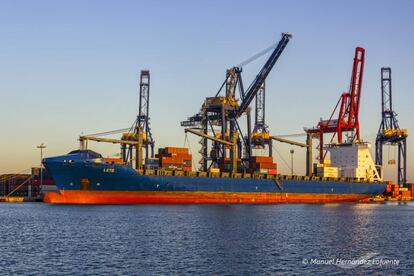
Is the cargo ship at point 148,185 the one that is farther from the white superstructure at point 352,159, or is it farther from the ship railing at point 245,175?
the white superstructure at point 352,159

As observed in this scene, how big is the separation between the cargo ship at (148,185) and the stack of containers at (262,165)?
1190mm

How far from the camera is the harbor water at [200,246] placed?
1305 inches

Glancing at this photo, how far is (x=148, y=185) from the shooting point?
83500mm

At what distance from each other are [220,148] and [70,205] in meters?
31.4

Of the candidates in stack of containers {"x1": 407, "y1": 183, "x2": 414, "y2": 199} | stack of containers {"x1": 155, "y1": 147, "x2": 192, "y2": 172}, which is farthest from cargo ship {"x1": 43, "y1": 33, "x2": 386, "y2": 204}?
stack of containers {"x1": 407, "y1": 183, "x2": 414, "y2": 199}

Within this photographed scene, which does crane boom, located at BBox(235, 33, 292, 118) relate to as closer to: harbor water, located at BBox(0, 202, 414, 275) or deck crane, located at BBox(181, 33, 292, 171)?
deck crane, located at BBox(181, 33, 292, 171)

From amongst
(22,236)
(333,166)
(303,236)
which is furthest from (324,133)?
(22,236)

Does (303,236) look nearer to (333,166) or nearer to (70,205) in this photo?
(70,205)

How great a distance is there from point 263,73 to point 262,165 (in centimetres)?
1637

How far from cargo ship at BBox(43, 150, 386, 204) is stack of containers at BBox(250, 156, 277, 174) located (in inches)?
46.9

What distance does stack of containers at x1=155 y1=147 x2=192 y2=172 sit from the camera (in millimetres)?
90062

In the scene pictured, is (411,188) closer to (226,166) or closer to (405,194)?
(405,194)

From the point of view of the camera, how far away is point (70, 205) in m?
86.2

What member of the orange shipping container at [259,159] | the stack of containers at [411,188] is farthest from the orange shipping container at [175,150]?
the stack of containers at [411,188]
